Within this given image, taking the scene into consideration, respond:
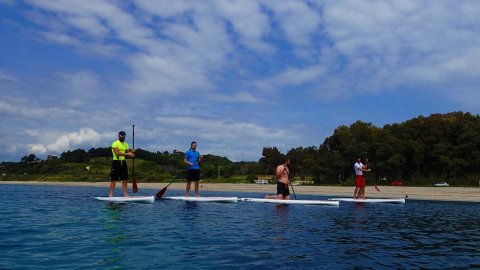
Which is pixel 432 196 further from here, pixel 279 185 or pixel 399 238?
pixel 399 238

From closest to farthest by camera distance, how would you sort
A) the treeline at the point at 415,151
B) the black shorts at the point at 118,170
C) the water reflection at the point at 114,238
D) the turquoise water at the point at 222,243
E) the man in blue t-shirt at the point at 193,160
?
the water reflection at the point at 114,238 < the turquoise water at the point at 222,243 < the black shorts at the point at 118,170 < the man in blue t-shirt at the point at 193,160 < the treeline at the point at 415,151

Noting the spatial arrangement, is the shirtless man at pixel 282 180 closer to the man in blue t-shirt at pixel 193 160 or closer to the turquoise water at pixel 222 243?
the man in blue t-shirt at pixel 193 160

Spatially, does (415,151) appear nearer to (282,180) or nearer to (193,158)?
(282,180)

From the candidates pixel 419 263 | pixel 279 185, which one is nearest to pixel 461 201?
pixel 279 185

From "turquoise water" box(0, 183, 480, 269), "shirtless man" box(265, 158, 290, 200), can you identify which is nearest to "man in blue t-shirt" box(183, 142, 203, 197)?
"shirtless man" box(265, 158, 290, 200)

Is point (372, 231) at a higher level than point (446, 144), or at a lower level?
lower

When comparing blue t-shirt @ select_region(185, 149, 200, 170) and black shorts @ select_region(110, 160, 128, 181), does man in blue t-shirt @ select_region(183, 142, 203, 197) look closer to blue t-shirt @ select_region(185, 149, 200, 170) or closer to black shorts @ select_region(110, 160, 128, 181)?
blue t-shirt @ select_region(185, 149, 200, 170)

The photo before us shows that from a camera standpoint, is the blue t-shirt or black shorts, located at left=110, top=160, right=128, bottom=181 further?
the blue t-shirt

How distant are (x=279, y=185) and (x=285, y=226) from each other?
9.82 meters

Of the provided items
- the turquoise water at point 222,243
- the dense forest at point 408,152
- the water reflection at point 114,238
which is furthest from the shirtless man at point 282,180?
the dense forest at point 408,152

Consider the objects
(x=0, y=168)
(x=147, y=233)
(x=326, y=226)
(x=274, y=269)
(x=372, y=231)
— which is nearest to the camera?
(x=274, y=269)

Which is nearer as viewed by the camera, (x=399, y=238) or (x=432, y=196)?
(x=399, y=238)

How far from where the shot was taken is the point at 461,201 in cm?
3102

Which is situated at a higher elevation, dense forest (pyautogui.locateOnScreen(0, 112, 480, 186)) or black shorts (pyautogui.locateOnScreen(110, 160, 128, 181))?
dense forest (pyautogui.locateOnScreen(0, 112, 480, 186))
